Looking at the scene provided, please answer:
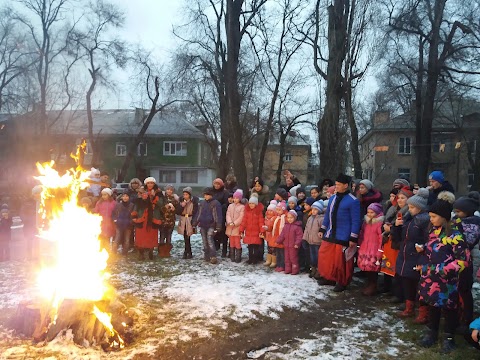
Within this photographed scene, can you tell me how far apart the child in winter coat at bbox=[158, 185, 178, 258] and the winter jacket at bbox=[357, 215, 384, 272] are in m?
4.55

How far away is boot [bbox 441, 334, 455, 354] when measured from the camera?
14.8 feet

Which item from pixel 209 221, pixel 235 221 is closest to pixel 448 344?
pixel 235 221

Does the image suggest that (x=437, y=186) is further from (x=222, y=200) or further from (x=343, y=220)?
(x=222, y=200)

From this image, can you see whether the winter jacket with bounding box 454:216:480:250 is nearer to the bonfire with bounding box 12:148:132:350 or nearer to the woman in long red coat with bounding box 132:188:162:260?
the bonfire with bounding box 12:148:132:350

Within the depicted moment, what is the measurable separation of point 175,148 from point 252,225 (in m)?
34.4

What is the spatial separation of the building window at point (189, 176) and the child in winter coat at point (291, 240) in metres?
35.2

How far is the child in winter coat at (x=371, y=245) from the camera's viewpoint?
671cm

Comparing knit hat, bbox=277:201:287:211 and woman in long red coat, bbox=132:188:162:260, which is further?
woman in long red coat, bbox=132:188:162:260

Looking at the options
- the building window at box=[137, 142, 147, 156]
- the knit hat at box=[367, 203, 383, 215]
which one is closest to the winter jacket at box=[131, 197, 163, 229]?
Answer: the knit hat at box=[367, 203, 383, 215]

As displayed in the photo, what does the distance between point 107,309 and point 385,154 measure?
1471 inches

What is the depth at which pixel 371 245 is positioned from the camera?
6777 millimetres

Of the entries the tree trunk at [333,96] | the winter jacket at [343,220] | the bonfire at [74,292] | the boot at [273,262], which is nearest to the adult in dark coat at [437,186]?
the winter jacket at [343,220]

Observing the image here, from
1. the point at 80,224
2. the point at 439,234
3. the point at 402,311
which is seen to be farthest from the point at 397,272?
the point at 80,224

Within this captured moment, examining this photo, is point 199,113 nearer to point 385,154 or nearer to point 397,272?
point 385,154
